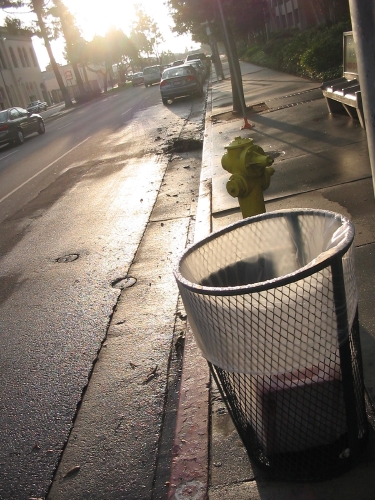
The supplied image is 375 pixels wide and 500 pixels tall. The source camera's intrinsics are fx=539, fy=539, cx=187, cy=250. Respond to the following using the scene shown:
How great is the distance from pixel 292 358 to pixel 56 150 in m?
16.3

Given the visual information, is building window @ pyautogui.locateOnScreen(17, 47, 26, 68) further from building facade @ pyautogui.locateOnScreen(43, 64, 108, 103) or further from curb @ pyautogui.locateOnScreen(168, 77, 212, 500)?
curb @ pyautogui.locateOnScreen(168, 77, 212, 500)

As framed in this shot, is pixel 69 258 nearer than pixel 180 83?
Yes

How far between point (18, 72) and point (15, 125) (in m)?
45.2

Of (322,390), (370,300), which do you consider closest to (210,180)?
(370,300)

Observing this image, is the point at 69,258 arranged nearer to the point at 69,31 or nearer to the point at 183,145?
the point at 183,145

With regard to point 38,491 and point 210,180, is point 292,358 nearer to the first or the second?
point 38,491

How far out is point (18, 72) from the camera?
6247cm

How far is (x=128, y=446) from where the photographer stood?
3158 millimetres

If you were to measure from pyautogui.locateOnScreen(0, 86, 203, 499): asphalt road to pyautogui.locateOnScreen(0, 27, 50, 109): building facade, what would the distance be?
48793mm

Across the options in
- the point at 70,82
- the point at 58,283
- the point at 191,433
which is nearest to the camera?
the point at 191,433

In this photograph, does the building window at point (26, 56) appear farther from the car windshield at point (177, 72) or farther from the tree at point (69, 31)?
Result: the car windshield at point (177, 72)

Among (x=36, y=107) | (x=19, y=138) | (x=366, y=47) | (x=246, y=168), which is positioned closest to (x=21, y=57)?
(x=36, y=107)

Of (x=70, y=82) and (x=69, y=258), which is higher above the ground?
(x=70, y=82)

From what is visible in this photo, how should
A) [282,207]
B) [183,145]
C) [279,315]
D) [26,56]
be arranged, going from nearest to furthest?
1. [279,315]
2. [282,207]
3. [183,145]
4. [26,56]
